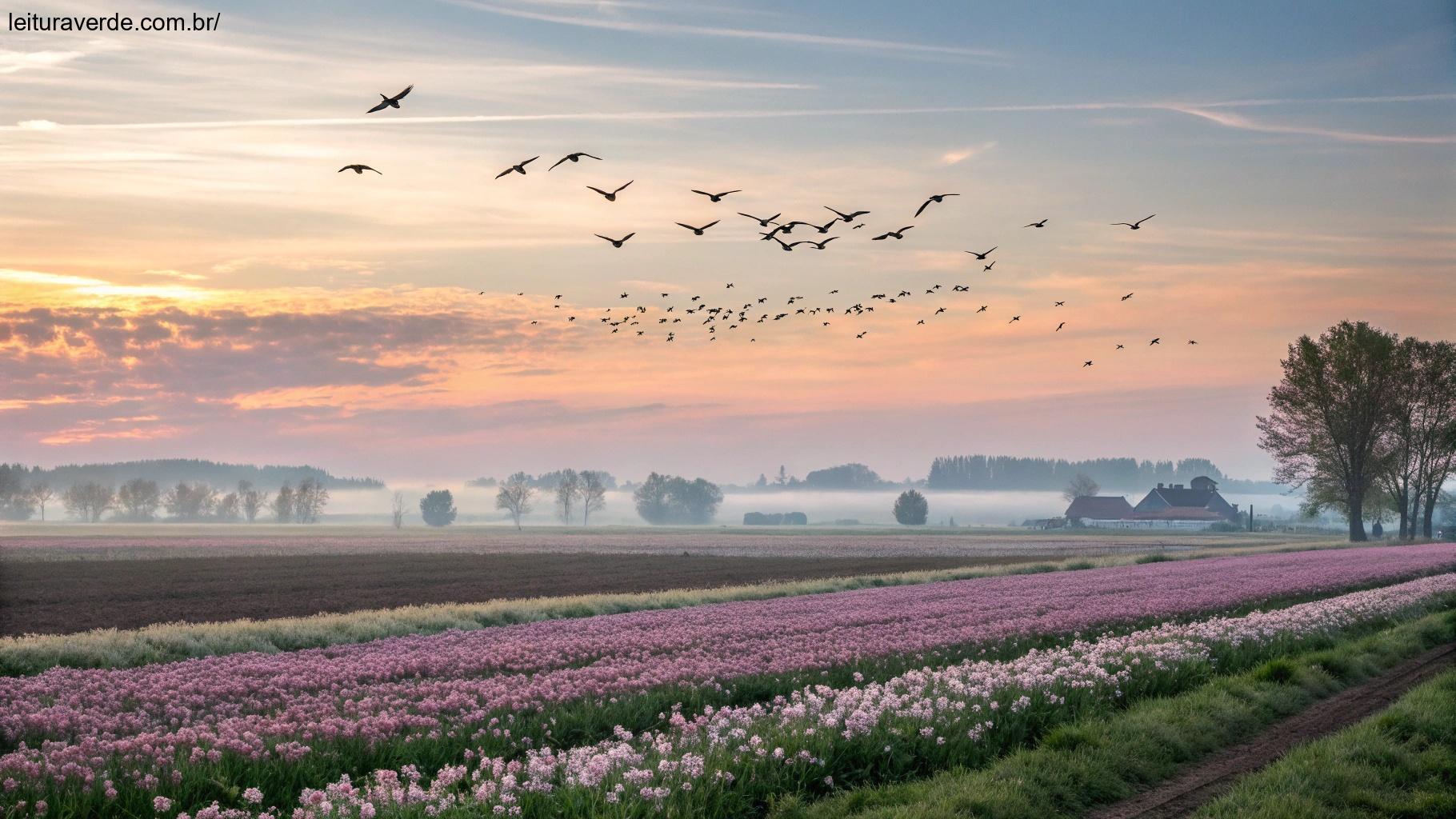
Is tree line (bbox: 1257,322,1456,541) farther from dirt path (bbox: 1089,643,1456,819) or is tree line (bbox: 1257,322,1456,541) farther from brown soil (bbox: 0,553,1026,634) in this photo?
dirt path (bbox: 1089,643,1456,819)

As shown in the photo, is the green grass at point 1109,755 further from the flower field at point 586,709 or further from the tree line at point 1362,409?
the tree line at point 1362,409

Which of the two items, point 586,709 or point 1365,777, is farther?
point 586,709

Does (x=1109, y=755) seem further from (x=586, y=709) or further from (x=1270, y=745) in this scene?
(x=586, y=709)

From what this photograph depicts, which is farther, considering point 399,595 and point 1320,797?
point 399,595

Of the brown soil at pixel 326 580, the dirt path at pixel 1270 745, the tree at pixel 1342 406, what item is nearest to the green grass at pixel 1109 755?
the dirt path at pixel 1270 745

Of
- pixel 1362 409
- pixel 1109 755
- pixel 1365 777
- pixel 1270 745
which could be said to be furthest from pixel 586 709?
pixel 1362 409

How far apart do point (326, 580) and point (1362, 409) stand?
7880 cm

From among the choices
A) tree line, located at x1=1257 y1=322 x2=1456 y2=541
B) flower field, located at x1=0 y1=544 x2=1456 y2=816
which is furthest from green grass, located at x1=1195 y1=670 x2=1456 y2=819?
tree line, located at x1=1257 y1=322 x2=1456 y2=541

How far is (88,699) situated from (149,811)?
6354 millimetres

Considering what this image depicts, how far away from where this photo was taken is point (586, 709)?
14609 mm

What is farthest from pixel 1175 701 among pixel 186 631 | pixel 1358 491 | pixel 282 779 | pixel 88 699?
pixel 1358 491

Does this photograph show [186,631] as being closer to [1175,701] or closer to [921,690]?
[921,690]

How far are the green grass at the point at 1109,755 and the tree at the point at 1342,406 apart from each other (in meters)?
78.2

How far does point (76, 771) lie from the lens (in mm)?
10742
